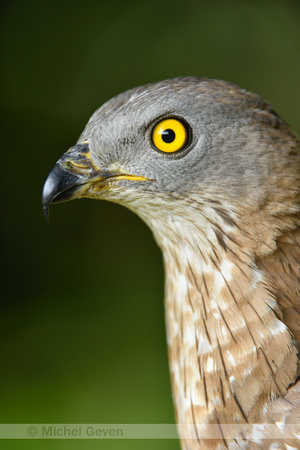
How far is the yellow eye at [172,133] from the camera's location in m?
1.30

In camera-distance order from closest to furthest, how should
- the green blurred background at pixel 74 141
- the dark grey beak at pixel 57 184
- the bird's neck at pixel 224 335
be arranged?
the bird's neck at pixel 224 335 < the dark grey beak at pixel 57 184 < the green blurred background at pixel 74 141

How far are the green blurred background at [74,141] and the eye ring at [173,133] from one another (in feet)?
7.02

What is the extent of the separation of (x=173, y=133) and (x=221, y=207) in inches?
9.5

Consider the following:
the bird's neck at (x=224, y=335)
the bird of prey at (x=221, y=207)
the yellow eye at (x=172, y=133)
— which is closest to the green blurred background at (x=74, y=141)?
the bird's neck at (x=224, y=335)

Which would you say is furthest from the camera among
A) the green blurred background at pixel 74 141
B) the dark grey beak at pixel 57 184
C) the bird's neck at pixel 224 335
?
the green blurred background at pixel 74 141

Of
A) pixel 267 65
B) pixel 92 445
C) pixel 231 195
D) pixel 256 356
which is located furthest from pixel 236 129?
pixel 267 65

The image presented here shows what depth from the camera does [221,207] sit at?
4.29ft

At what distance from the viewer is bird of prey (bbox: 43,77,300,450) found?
1229 millimetres

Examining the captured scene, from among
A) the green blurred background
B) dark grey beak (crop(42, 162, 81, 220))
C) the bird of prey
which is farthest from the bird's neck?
the green blurred background

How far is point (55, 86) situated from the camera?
339 centimetres

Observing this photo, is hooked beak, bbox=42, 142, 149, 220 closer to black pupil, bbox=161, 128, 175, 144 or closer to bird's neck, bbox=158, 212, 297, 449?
black pupil, bbox=161, 128, 175, 144

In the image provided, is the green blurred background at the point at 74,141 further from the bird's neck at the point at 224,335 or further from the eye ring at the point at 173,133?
the eye ring at the point at 173,133

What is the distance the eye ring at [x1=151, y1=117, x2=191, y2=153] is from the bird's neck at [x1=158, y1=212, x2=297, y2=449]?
0.79 feet

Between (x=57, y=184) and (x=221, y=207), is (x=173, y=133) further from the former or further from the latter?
(x=57, y=184)
